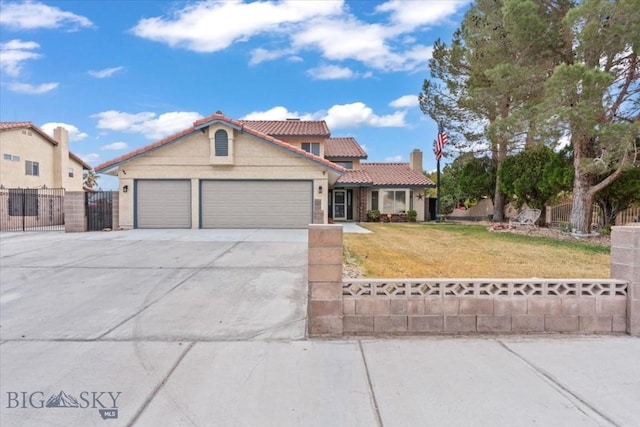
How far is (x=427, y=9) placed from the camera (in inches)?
476

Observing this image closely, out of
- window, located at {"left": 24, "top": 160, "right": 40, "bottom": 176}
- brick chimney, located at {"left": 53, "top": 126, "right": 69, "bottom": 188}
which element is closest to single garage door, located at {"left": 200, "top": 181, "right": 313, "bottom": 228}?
window, located at {"left": 24, "top": 160, "right": 40, "bottom": 176}

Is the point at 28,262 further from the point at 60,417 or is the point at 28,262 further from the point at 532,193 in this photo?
the point at 532,193

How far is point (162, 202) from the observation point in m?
16.6

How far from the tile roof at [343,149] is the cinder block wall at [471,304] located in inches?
808

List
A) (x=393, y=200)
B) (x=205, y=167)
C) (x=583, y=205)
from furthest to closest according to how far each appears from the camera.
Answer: (x=393, y=200), (x=205, y=167), (x=583, y=205)

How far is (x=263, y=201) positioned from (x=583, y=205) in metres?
13.3

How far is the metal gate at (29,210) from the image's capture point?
18.4 meters

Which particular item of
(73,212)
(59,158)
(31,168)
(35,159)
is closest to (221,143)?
(73,212)

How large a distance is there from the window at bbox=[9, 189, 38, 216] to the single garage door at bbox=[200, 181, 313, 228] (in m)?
10.5

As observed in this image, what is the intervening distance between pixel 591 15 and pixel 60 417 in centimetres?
1512

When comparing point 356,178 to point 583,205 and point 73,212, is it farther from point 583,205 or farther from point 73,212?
point 73,212

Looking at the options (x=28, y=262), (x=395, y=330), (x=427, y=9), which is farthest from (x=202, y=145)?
(x=395, y=330)

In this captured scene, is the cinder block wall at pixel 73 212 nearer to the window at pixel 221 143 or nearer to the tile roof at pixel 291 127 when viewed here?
the window at pixel 221 143

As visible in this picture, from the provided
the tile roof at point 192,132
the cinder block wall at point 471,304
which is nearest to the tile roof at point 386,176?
the tile roof at point 192,132
